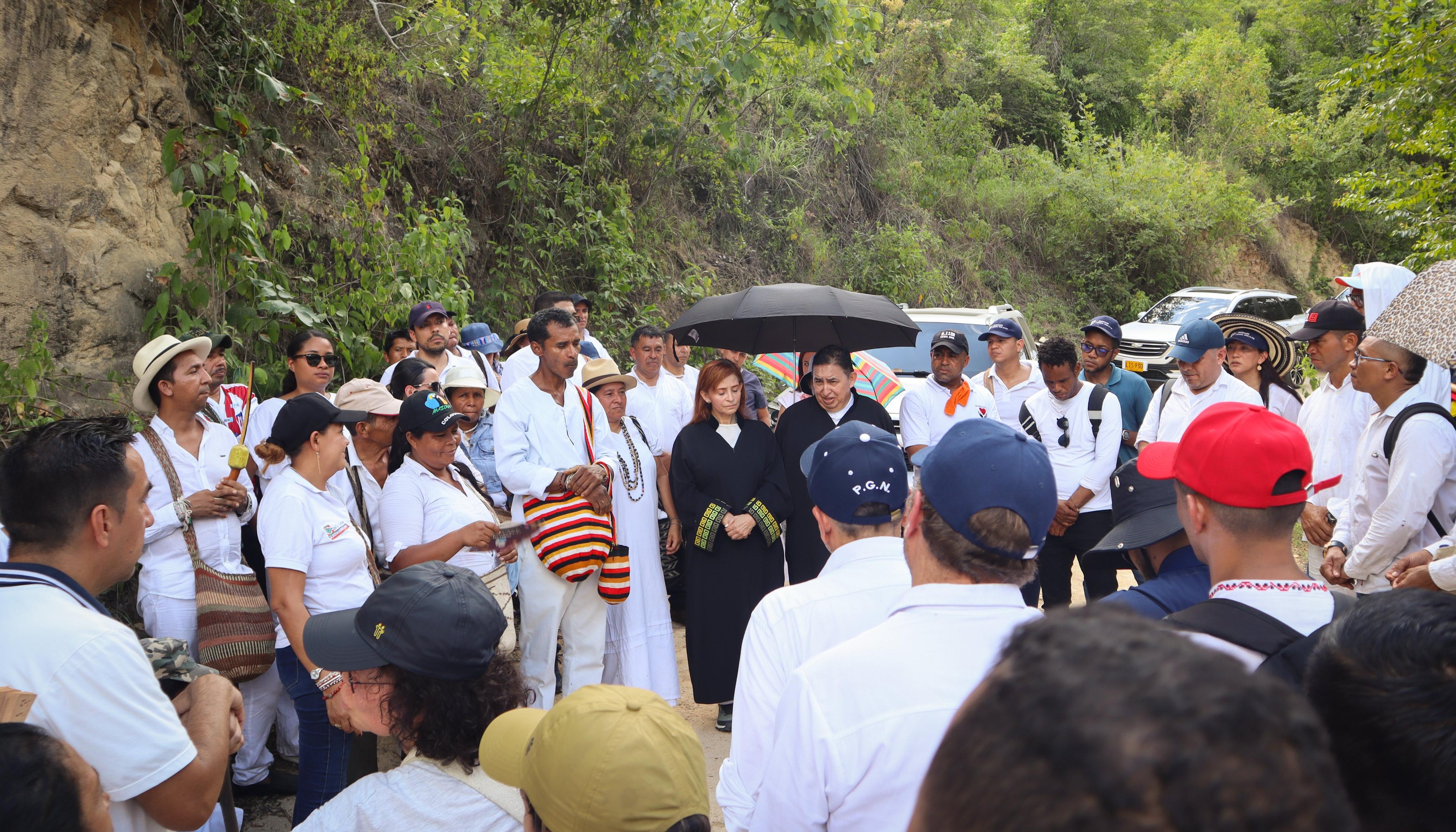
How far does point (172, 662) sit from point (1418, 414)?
4.51 m

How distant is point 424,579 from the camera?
2223 mm

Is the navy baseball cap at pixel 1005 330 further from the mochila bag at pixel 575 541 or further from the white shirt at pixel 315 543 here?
the white shirt at pixel 315 543

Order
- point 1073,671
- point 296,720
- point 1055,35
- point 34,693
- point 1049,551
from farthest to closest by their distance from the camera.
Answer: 1. point 1055,35
2. point 1049,551
3. point 296,720
4. point 34,693
5. point 1073,671

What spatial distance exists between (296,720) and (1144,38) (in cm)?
2946

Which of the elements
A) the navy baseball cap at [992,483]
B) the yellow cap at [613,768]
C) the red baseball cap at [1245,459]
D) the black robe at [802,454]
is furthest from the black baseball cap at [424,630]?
the black robe at [802,454]

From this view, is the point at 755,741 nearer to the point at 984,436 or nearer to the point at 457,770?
the point at 457,770

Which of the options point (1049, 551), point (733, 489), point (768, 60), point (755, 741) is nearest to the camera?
point (755, 741)

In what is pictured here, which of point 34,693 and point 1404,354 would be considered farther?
point 1404,354

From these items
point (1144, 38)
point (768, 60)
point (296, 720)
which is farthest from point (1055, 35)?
point (296, 720)

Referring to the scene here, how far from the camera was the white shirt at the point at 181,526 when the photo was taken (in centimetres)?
382

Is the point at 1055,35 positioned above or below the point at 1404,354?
above

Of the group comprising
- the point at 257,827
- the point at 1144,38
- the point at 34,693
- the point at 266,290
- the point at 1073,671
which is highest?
A: the point at 1144,38

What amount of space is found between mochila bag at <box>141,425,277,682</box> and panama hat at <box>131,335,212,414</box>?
211 millimetres

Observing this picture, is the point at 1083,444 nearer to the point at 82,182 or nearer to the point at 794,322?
the point at 794,322
